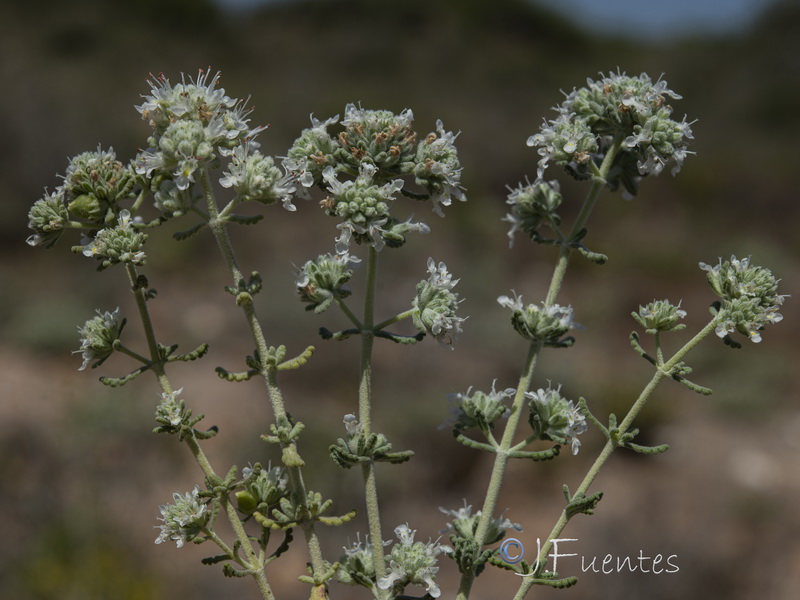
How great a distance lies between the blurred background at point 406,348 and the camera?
24.2 ft

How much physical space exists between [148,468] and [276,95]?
1715 cm

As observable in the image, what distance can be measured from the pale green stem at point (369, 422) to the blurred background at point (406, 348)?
0.25 meters

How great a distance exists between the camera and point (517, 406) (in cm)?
184

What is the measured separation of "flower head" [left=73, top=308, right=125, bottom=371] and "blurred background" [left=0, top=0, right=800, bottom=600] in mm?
910

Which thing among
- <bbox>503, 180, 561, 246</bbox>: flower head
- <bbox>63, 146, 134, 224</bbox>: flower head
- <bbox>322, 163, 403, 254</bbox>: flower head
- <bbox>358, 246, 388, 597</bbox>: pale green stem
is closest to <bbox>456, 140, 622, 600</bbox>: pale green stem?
<bbox>503, 180, 561, 246</bbox>: flower head

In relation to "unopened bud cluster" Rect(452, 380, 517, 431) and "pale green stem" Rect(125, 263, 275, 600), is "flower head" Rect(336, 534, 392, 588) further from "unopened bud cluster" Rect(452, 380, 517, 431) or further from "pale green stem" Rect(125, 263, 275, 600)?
"unopened bud cluster" Rect(452, 380, 517, 431)

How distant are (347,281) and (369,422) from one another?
363 mm

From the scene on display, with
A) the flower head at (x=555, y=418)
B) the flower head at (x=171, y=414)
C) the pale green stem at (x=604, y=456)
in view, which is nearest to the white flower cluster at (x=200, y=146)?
the flower head at (x=171, y=414)

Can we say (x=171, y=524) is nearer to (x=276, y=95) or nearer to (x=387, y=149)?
(x=387, y=149)

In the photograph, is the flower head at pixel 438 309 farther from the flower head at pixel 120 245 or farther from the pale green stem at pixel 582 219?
the flower head at pixel 120 245

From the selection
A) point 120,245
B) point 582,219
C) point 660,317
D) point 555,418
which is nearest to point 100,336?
point 120,245

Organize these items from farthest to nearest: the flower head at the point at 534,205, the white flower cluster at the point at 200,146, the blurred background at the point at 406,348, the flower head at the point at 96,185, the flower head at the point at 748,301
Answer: the blurred background at the point at 406,348 < the flower head at the point at 534,205 < the flower head at the point at 748,301 < the flower head at the point at 96,185 < the white flower cluster at the point at 200,146

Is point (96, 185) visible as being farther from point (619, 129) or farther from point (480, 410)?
point (619, 129)

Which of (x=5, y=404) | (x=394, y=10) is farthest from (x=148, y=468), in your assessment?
(x=394, y=10)
